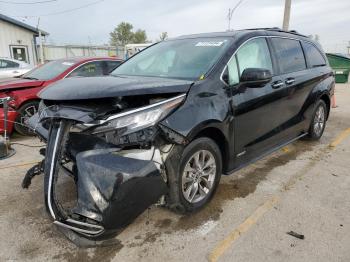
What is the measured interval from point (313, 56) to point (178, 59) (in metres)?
2.78

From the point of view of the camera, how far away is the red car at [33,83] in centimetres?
586

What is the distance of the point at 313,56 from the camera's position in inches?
207

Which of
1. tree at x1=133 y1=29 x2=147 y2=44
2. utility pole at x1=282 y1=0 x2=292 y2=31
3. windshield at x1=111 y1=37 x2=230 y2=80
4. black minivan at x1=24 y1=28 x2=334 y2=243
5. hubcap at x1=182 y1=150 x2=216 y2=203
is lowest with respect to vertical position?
hubcap at x1=182 y1=150 x2=216 y2=203

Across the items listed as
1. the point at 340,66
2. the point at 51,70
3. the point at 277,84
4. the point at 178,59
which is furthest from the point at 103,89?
the point at 340,66

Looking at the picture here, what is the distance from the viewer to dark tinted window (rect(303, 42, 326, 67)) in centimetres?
507

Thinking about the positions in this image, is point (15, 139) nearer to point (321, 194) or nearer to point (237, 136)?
point (237, 136)

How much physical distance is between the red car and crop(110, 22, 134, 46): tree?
5678 centimetres

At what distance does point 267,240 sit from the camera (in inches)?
109

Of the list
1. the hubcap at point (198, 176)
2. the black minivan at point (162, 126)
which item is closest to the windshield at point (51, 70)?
the black minivan at point (162, 126)

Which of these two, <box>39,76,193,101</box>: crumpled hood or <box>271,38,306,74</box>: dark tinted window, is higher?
<box>271,38,306,74</box>: dark tinted window

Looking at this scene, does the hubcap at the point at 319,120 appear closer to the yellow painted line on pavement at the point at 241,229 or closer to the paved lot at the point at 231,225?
the paved lot at the point at 231,225

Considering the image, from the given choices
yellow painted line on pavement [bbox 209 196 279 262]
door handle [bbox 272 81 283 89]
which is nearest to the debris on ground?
yellow painted line on pavement [bbox 209 196 279 262]

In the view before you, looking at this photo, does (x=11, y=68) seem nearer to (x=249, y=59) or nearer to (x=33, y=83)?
(x=33, y=83)

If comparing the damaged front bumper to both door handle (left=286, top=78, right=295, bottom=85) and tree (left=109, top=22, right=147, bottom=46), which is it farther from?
tree (left=109, top=22, right=147, bottom=46)
